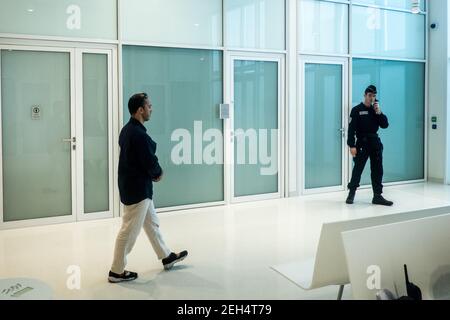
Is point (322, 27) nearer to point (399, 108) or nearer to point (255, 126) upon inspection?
point (255, 126)

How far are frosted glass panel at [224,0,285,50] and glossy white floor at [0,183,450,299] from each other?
2.33m

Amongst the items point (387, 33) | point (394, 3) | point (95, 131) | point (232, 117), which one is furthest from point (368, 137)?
point (95, 131)

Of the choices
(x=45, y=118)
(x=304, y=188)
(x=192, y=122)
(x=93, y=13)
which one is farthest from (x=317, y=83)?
(x=45, y=118)

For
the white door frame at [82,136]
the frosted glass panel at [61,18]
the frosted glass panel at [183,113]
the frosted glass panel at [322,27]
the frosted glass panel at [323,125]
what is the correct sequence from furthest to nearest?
the frosted glass panel at [323,125]
the frosted glass panel at [322,27]
the frosted glass panel at [183,113]
the white door frame at [82,136]
the frosted glass panel at [61,18]

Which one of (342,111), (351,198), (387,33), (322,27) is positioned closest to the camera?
(351,198)

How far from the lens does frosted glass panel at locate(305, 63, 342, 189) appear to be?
7.07 m

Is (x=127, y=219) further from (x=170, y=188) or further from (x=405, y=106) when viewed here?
(x=405, y=106)

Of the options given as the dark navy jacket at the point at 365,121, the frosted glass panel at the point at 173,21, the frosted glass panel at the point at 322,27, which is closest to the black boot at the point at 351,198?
the dark navy jacket at the point at 365,121

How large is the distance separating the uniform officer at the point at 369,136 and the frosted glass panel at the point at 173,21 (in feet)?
7.18

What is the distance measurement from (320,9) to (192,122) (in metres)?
2.81

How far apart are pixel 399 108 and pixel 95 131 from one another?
5231 millimetres

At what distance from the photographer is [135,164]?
11.4 ft

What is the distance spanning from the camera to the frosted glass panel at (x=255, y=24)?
6305 millimetres

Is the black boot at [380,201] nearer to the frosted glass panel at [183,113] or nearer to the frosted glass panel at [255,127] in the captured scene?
the frosted glass panel at [255,127]
